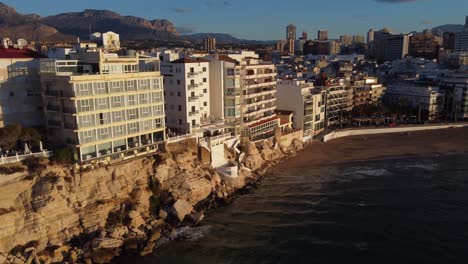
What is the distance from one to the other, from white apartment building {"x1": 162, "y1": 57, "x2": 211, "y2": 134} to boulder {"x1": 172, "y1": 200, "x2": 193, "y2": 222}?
40.6 ft

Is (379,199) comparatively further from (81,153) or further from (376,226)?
→ (81,153)

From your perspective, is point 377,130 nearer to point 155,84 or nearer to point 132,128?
point 155,84

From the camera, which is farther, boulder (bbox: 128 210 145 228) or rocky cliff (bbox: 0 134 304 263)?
boulder (bbox: 128 210 145 228)

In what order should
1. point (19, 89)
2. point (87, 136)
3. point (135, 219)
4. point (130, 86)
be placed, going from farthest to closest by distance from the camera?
point (130, 86), point (19, 89), point (87, 136), point (135, 219)

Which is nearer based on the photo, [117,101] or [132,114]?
[117,101]

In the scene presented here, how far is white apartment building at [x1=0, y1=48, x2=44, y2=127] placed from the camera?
41312 mm

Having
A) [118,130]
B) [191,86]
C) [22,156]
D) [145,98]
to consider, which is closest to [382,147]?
[191,86]

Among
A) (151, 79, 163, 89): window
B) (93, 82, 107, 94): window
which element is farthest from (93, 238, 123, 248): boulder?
(151, 79, 163, 89): window

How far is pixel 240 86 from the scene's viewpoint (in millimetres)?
59312

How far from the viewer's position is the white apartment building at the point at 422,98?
9144cm

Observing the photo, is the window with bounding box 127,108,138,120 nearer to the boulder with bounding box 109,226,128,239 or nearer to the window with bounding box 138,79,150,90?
the window with bounding box 138,79,150,90

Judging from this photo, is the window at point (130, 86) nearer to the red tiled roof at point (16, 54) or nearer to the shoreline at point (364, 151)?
the red tiled roof at point (16, 54)

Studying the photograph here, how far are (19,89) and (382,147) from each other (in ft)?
184

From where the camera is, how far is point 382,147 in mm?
70750
